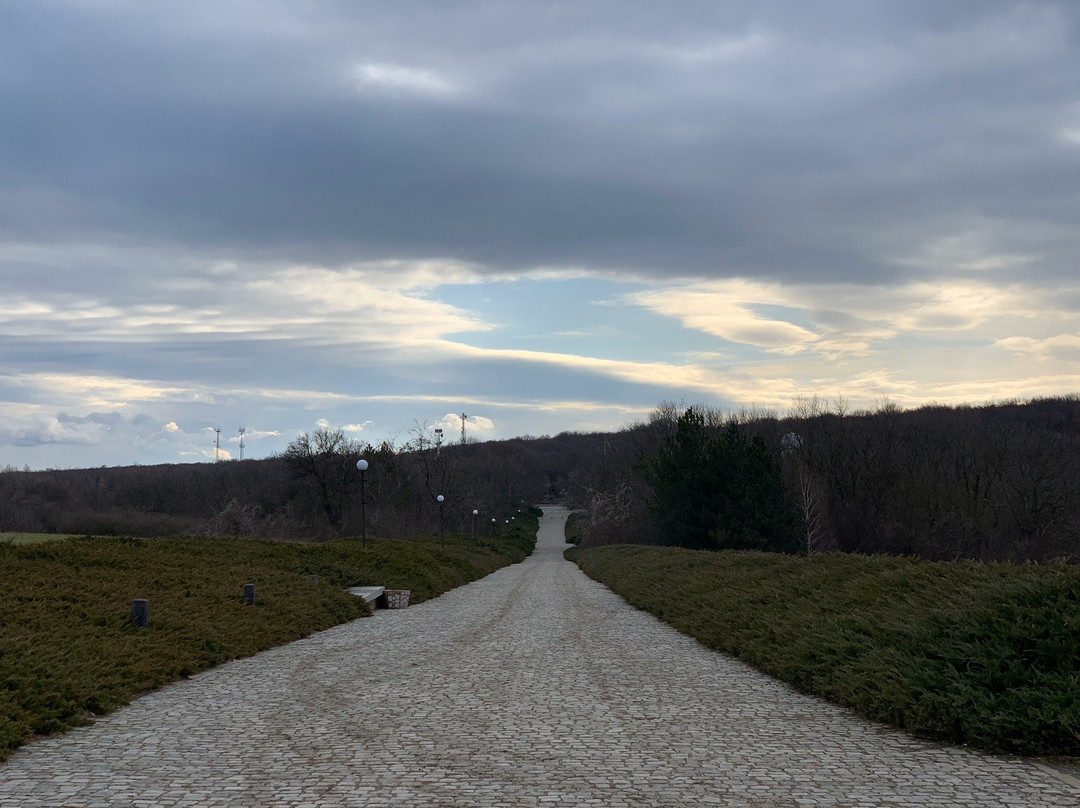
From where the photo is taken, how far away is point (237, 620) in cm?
1396

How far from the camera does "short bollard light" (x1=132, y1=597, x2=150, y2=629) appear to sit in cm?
1188

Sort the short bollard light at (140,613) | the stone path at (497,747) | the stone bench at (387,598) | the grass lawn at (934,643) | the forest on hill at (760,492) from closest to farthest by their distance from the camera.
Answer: the stone path at (497,747), the grass lawn at (934,643), the short bollard light at (140,613), the stone bench at (387,598), the forest on hill at (760,492)

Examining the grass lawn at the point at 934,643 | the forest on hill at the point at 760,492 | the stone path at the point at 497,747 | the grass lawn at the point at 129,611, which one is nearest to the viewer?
the stone path at the point at 497,747

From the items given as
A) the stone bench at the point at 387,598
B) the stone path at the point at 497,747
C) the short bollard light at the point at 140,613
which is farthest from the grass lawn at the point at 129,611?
the stone bench at the point at 387,598

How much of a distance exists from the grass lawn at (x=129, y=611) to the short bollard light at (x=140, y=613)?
119 mm

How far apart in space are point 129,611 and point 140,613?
0.87 feet

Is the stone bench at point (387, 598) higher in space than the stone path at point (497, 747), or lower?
lower

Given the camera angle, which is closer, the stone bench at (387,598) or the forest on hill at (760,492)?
the stone bench at (387,598)

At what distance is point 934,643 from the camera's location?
28.4ft

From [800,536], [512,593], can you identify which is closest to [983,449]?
[800,536]

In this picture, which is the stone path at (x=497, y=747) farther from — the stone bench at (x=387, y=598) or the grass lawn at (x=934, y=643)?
the stone bench at (x=387, y=598)

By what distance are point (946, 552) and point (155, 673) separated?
51.9 meters

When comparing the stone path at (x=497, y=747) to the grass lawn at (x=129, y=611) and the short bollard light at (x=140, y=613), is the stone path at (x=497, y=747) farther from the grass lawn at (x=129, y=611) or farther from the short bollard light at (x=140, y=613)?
the short bollard light at (x=140, y=613)

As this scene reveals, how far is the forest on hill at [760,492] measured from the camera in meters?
44.3
